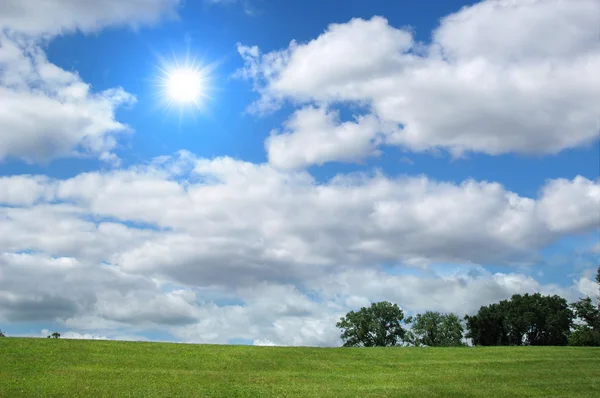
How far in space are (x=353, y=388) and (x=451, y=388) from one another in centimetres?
710

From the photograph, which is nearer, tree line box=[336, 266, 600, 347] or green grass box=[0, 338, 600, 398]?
green grass box=[0, 338, 600, 398]

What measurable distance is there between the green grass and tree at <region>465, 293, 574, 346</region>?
75.1 meters

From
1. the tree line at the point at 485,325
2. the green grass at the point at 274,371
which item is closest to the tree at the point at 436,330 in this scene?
the tree line at the point at 485,325

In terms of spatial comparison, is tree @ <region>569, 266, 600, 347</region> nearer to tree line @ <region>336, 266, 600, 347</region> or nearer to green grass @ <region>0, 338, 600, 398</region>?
tree line @ <region>336, 266, 600, 347</region>

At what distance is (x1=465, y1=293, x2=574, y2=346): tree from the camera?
127 meters

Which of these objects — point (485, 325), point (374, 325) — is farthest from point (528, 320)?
point (374, 325)

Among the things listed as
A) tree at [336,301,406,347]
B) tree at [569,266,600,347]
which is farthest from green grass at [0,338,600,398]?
tree at [336,301,406,347]

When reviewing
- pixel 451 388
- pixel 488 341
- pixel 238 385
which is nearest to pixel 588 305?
pixel 488 341

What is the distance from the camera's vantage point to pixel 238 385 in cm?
3731

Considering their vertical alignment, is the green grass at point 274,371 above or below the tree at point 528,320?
below

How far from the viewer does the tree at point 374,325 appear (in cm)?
11475

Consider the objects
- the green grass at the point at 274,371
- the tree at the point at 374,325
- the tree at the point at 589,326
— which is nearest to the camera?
the green grass at the point at 274,371

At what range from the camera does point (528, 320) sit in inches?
5123

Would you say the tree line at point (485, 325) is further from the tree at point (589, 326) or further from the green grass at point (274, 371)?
the green grass at point (274, 371)
